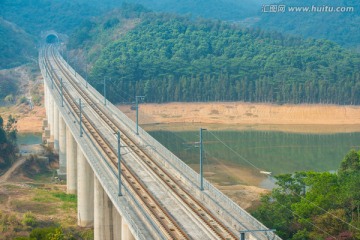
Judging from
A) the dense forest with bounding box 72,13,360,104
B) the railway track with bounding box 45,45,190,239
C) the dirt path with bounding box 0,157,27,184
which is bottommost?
the dirt path with bounding box 0,157,27,184

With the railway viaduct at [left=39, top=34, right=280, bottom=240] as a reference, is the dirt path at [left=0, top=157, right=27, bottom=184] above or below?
below

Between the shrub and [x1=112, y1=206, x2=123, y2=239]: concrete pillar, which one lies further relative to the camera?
the shrub

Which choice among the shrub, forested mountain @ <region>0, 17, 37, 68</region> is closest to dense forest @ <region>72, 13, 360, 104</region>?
forested mountain @ <region>0, 17, 37, 68</region>

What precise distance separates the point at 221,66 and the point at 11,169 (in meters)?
85.0

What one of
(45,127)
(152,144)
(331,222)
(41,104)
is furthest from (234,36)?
(331,222)

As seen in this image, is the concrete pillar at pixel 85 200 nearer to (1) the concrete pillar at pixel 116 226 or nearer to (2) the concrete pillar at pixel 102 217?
(2) the concrete pillar at pixel 102 217

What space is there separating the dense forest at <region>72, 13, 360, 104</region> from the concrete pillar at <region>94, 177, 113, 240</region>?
282ft

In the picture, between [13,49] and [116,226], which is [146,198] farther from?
[13,49]

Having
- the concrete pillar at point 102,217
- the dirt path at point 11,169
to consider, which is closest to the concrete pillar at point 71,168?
the dirt path at point 11,169

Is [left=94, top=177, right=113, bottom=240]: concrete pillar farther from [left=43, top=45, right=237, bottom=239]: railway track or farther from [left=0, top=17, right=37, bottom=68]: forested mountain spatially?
[left=0, top=17, right=37, bottom=68]: forested mountain

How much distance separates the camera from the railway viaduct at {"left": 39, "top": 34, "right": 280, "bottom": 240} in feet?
116

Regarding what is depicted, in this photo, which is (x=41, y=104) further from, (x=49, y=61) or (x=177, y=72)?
(x=177, y=72)

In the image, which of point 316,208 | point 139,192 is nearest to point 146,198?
point 139,192

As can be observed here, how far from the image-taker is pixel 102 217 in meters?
47.5
